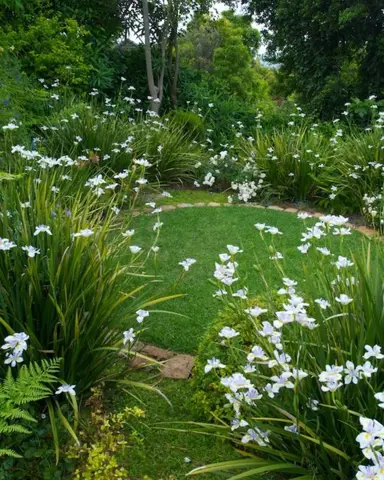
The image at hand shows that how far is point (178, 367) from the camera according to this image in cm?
263

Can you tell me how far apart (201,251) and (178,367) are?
1.63 meters

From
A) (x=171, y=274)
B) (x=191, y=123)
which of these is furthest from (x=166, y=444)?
(x=191, y=123)

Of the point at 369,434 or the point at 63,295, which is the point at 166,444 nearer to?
the point at 63,295

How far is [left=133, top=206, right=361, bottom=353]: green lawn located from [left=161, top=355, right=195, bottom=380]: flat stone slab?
10 cm

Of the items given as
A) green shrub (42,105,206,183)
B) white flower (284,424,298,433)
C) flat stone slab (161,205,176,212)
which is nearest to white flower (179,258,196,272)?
white flower (284,424,298,433)

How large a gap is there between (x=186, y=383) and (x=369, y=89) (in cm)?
936

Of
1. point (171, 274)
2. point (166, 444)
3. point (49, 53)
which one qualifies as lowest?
point (166, 444)

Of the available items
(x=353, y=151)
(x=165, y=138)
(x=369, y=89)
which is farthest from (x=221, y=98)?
(x=353, y=151)

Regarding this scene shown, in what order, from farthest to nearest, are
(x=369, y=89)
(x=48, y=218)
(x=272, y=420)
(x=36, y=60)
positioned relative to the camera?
(x=369, y=89) < (x=36, y=60) < (x=48, y=218) < (x=272, y=420)

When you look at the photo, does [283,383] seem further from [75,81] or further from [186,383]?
[75,81]

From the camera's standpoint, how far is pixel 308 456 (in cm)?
164

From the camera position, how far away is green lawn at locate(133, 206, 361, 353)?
2984 millimetres

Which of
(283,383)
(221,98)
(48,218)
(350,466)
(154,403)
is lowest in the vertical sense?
(154,403)

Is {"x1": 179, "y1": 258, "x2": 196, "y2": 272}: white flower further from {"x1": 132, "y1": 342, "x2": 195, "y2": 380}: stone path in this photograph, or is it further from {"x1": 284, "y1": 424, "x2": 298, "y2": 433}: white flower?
{"x1": 284, "y1": 424, "x2": 298, "y2": 433}: white flower
